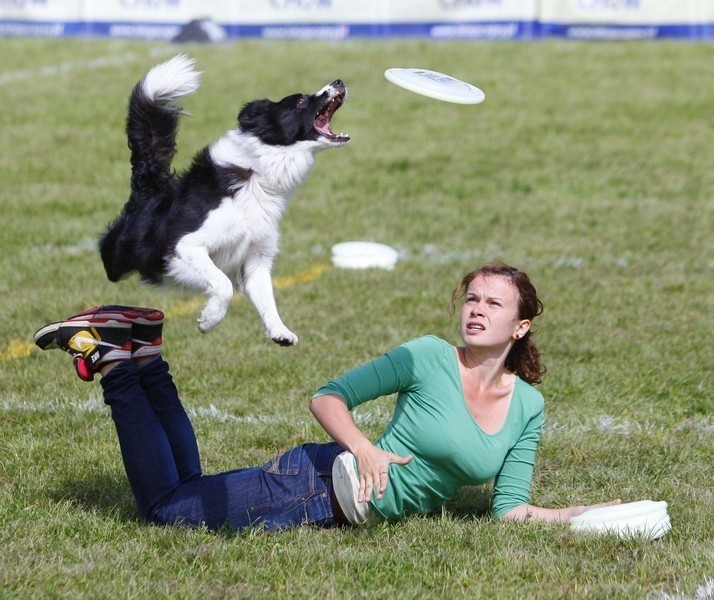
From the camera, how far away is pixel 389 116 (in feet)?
45.4

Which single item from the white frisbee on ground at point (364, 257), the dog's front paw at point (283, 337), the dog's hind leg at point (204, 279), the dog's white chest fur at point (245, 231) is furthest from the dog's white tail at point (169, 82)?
the white frisbee on ground at point (364, 257)

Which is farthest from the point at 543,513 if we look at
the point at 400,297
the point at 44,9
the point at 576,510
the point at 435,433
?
the point at 44,9

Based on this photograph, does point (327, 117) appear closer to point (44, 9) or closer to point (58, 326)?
point (58, 326)

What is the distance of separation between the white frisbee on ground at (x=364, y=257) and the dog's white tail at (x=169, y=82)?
428cm

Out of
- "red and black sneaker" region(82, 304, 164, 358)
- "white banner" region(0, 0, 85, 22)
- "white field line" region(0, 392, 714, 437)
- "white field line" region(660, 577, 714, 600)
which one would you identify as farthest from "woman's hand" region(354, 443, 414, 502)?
"white banner" region(0, 0, 85, 22)

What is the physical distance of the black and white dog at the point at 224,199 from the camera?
164 inches

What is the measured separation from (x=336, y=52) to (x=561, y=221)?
6.81 metres

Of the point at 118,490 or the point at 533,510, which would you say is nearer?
the point at 533,510

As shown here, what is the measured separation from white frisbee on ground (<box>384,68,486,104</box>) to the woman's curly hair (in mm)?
651

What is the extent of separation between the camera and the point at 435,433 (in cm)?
386

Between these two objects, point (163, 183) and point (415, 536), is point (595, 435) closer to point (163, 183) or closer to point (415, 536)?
point (415, 536)

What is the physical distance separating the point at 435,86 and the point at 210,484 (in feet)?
5.77

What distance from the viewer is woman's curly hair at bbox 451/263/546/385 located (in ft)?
13.2

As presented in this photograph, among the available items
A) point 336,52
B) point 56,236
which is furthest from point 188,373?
point 336,52
